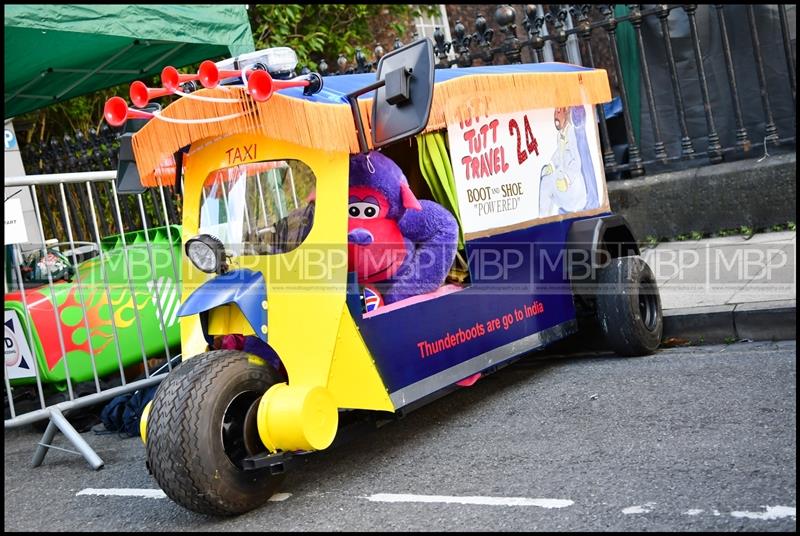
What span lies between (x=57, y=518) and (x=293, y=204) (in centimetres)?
177

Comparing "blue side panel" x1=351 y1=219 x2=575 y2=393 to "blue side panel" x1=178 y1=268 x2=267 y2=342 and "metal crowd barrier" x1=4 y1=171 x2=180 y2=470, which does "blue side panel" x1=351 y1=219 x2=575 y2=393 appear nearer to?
"blue side panel" x1=178 y1=268 x2=267 y2=342

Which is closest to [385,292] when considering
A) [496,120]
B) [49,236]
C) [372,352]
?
[372,352]

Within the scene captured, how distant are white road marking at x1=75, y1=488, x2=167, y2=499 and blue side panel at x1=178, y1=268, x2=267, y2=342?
0.88 meters

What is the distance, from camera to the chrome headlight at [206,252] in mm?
3854

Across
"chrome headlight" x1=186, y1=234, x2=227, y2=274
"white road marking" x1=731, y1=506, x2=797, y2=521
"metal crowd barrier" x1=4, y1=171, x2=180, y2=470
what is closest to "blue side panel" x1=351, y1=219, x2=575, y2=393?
"chrome headlight" x1=186, y1=234, x2=227, y2=274

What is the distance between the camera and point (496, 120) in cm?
472

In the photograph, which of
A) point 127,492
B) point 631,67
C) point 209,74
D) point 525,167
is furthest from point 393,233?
point 631,67

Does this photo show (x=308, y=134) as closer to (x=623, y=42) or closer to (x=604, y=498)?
(x=604, y=498)

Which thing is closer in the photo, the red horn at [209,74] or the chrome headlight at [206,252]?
the red horn at [209,74]

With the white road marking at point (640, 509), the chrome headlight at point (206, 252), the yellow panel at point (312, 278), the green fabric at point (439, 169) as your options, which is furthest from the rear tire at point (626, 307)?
the chrome headlight at point (206, 252)

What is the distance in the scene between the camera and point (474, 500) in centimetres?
336

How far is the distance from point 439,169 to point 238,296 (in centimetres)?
129

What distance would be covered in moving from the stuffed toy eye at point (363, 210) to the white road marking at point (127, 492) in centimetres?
155

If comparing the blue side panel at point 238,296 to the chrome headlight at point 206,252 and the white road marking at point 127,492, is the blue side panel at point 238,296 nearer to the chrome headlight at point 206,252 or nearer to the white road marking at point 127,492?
the chrome headlight at point 206,252
